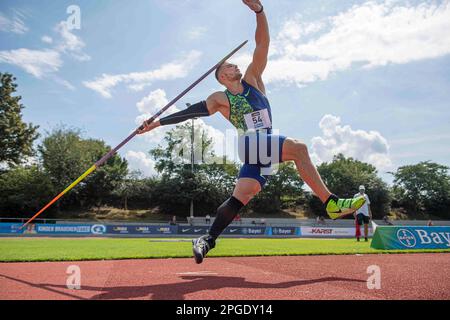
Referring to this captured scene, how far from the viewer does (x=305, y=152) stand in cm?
486

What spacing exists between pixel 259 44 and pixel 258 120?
117 centimetres

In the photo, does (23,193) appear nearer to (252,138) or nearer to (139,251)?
(139,251)

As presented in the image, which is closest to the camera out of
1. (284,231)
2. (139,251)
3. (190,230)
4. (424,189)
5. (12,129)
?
(139,251)

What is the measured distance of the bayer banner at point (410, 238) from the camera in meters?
11.7

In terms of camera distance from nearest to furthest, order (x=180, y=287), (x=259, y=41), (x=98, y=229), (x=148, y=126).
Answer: (x=180, y=287), (x=259, y=41), (x=148, y=126), (x=98, y=229)

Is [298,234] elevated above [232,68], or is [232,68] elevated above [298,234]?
[232,68]

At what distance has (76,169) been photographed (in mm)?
51312

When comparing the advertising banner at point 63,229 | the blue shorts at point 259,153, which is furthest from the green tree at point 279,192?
the blue shorts at point 259,153

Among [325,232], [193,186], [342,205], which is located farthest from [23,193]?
[342,205]

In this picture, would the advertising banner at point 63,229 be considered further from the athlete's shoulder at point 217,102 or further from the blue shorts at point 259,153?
the blue shorts at point 259,153
